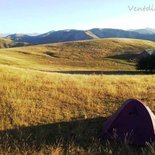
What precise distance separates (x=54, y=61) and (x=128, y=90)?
7637cm

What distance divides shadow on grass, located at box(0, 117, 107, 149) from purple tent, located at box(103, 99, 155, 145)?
0.85 m

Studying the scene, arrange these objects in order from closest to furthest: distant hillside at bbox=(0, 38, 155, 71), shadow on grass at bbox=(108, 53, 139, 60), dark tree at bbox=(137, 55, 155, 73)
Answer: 1. dark tree at bbox=(137, 55, 155, 73)
2. distant hillside at bbox=(0, 38, 155, 71)
3. shadow on grass at bbox=(108, 53, 139, 60)

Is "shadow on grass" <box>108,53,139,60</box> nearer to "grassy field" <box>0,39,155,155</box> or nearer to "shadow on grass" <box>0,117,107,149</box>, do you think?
"grassy field" <box>0,39,155,155</box>

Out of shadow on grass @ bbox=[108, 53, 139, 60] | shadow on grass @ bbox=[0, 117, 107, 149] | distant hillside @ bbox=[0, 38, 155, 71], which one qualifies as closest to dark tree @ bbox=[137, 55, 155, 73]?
distant hillside @ bbox=[0, 38, 155, 71]

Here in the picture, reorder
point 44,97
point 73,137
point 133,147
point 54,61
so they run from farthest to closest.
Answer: point 54,61, point 44,97, point 73,137, point 133,147

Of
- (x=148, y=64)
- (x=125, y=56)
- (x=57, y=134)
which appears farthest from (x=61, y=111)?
(x=125, y=56)

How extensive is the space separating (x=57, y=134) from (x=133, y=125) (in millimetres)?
3219

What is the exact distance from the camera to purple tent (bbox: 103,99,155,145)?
42.9ft

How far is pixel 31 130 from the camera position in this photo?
14.3 meters

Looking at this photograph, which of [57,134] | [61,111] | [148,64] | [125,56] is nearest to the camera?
[57,134]

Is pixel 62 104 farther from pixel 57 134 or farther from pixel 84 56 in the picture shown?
pixel 84 56

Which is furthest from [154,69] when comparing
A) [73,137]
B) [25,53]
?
[25,53]

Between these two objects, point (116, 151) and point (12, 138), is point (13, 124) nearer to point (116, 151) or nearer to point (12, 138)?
point (12, 138)

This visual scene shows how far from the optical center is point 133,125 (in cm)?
1348
